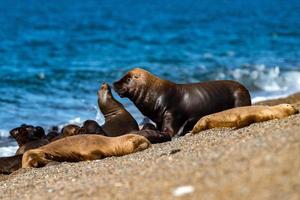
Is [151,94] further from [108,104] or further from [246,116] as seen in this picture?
[246,116]

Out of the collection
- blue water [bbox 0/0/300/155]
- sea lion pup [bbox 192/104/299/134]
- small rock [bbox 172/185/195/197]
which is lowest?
blue water [bbox 0/0/300/155]

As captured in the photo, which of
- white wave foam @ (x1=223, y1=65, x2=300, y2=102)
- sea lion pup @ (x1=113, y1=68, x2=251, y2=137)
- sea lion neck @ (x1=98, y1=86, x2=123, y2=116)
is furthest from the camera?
white wave foam @ (x1=223, y1=65, x2=300, y2=102)

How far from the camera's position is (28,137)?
445 inches

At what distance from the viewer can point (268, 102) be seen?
14.7 meters

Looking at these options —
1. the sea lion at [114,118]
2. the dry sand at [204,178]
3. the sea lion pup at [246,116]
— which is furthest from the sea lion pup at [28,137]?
the dry sand at [204,178]

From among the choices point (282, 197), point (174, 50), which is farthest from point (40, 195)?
point (174, 50)

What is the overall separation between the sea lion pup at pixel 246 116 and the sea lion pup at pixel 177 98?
141 centimetres

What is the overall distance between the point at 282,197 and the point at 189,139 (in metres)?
4.86

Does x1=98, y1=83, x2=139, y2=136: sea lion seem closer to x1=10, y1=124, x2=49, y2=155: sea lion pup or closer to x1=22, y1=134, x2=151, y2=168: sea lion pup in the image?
x1=10, y1=124, x2=49, y2=155: sea lion pup

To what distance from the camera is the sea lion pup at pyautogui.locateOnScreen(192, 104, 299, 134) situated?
32.1 feet

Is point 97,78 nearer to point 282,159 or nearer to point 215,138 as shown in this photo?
point 215,138

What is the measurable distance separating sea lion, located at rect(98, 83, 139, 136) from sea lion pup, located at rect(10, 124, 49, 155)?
0.93 metres

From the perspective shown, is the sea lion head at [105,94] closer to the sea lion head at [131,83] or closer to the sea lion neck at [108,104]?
the sea lion neck at [108,104]

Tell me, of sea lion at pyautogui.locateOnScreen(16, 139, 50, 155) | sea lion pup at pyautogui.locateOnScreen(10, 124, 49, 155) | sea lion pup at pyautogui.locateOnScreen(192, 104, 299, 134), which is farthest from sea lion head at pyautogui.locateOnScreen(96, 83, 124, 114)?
sea lion pup at pyautogui.locateOnScreen(192, 104, 299, 134)
